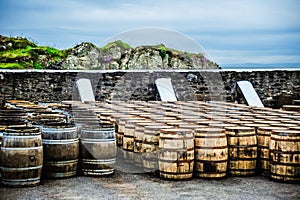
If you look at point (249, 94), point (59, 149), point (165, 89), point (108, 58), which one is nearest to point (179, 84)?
point (165, 89)

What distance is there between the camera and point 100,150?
6293mm

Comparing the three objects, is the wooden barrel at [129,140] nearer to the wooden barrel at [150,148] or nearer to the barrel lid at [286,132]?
the wooden barrel at [150,148]

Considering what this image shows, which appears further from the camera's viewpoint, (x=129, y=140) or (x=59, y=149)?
(x=129, y=140)

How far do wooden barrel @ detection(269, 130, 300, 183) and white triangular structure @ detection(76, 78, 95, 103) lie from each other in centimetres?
822

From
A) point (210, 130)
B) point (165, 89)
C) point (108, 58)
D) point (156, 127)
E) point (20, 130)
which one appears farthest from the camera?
point (108, 58)

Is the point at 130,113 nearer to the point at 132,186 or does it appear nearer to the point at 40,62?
the point at 132,186

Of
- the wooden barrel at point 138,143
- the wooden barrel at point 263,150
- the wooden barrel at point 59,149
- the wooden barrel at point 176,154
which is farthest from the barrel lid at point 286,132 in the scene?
the wooden barrel at point 59,149

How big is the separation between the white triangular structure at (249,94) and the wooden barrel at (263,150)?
23.3 ft

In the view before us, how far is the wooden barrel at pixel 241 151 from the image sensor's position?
252 inches

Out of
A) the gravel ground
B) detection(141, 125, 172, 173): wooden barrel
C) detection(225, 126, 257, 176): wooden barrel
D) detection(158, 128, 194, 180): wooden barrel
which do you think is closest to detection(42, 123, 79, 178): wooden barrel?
the gravel ground

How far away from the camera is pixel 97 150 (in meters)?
6.29

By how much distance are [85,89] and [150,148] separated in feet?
25.1

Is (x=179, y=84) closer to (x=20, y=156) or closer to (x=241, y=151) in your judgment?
(x=241, y=151)

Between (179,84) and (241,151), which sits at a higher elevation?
(179,84)
